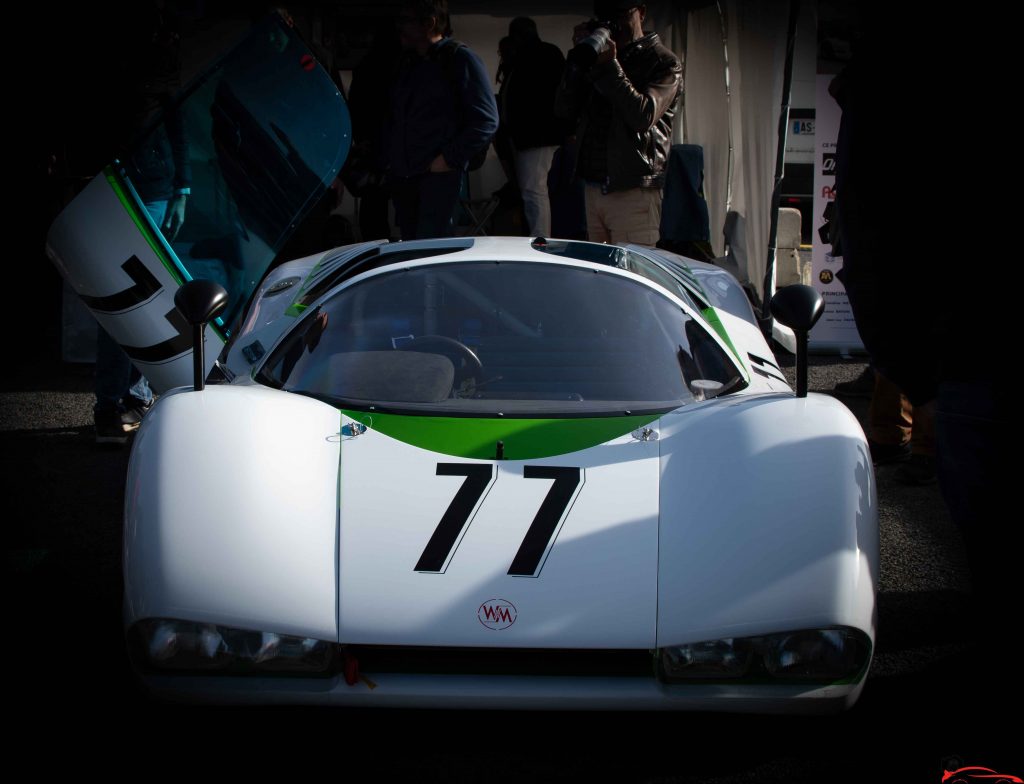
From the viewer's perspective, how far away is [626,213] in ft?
19.2

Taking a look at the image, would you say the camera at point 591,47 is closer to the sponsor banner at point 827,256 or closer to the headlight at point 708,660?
the sponsor banner at point 827,256

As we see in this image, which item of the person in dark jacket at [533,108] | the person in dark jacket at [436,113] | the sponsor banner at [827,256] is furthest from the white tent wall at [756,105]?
the person in dark jacket at [436,113]

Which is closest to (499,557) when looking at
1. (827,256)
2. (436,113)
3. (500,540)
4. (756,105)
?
(500,540)

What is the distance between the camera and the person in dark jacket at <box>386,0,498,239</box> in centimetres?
561

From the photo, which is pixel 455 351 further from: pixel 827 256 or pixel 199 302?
pixel 827 256

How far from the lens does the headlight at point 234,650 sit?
219 cm

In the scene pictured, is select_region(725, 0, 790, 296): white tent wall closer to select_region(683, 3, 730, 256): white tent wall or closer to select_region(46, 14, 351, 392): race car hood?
select_region(683, 3, 730, 256): white tent wall

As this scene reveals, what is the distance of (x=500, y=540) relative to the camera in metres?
2.30

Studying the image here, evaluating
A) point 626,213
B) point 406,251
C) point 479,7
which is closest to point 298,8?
point 479,7

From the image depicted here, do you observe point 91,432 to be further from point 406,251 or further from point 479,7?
point 479,7

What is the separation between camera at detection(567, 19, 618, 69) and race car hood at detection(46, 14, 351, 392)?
4.41 ft

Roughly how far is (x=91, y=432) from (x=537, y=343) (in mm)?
2959

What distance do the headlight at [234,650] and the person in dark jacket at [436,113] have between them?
12.3 ft

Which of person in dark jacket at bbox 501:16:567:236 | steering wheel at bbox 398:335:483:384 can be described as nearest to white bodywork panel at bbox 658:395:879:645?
steering wheel at bbox 398:335:483:384
